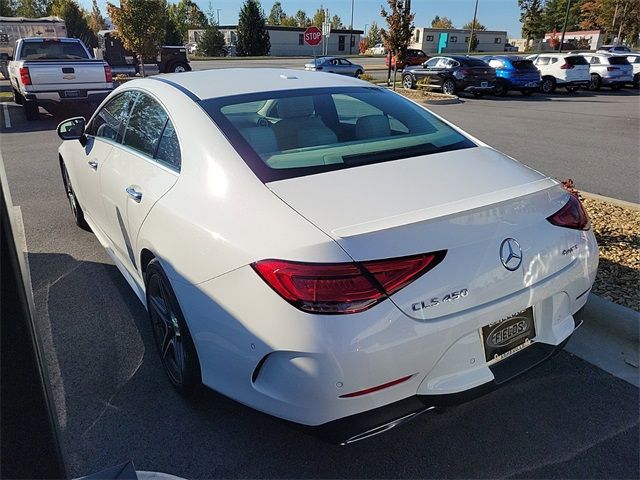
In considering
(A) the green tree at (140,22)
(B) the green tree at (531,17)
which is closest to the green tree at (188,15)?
(B) the green tree at (531,17)

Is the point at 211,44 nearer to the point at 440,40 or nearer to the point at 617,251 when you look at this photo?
the point at 440,40

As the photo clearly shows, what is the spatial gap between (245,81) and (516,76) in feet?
64.2

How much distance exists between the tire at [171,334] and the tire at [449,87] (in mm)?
18714

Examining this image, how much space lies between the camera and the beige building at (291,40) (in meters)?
67.6

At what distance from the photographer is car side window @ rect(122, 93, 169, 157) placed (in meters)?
3.03

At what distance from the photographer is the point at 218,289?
6.94ft

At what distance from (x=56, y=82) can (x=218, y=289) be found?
11.8 metres

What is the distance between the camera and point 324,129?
2920 millimetres

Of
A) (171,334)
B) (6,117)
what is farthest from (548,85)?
(171,334)

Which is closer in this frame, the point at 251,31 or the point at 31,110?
the point at 31,110

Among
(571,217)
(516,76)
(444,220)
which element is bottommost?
(516,76)

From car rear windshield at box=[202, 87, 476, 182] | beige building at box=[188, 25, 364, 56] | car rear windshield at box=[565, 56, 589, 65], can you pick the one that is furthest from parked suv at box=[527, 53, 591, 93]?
beige building at box=[188, 25, 364, 56]

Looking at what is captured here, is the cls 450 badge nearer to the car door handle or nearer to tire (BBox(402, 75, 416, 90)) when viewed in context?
the car door handle

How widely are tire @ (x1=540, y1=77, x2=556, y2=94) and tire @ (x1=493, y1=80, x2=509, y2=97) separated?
7.82ft
